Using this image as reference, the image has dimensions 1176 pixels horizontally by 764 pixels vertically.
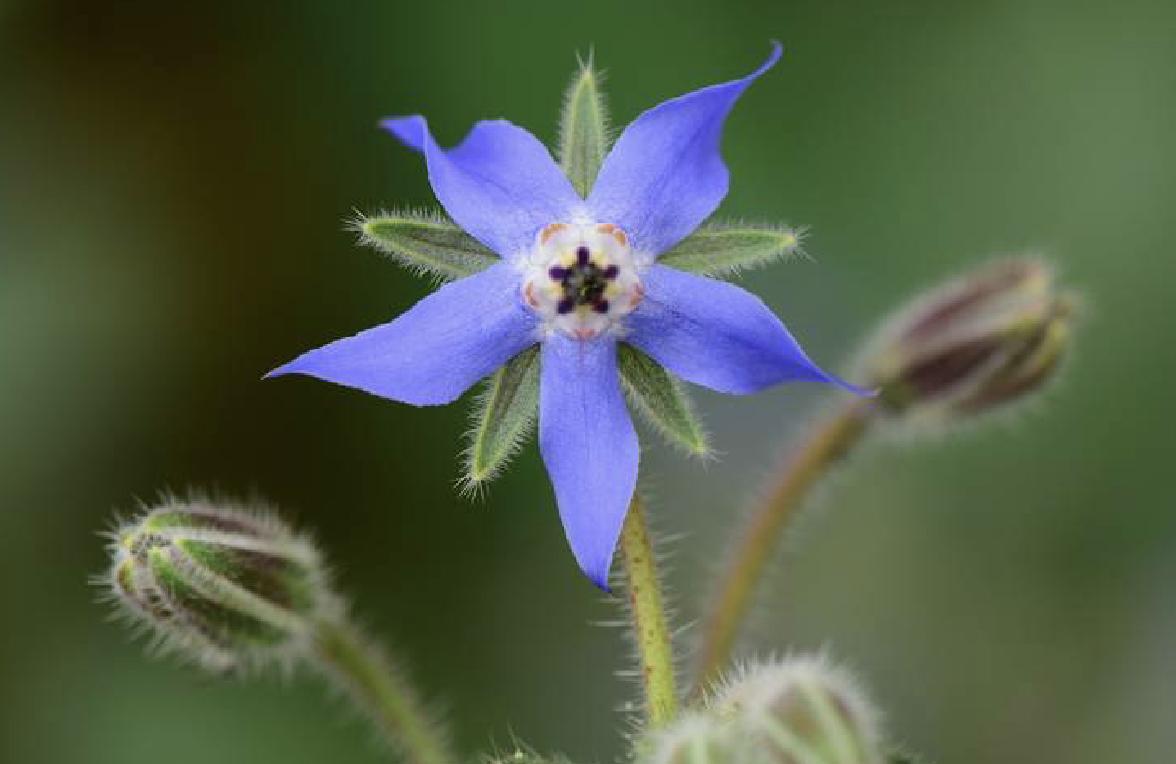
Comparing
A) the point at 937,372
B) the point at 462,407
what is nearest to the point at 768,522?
the point at 937,372

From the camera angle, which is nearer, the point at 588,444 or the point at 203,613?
the point at 588,444

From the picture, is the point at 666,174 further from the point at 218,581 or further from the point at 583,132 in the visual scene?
the point at 218,581

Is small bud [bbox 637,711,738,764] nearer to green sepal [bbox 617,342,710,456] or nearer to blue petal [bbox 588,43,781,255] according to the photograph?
green sepal [bbox 617,342,710,456]

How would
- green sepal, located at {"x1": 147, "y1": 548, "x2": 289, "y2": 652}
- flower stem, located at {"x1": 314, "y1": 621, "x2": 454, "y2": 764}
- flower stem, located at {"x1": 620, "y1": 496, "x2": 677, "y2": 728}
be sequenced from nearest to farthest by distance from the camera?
flower stem, located at {"x1": 620, "y1": 496, "x2": 677, "y2": 728}
green sepal, located at {"x1": 147, "y1": 548, "x2": 289, "y2": 652}
flower stem, located at {"x1": 314, "y1": 621, "x2": 454, "y2": 764}

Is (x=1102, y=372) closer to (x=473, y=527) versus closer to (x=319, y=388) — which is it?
(x=473, y=527)

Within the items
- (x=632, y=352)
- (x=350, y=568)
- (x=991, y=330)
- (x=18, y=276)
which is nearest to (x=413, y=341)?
(x=632, y=352)

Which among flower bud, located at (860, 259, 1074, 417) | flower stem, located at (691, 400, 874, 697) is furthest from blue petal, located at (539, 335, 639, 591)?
flower bud, located at (860, 259, 1074, 417)

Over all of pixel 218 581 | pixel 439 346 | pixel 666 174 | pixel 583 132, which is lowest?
pixel 218 581
